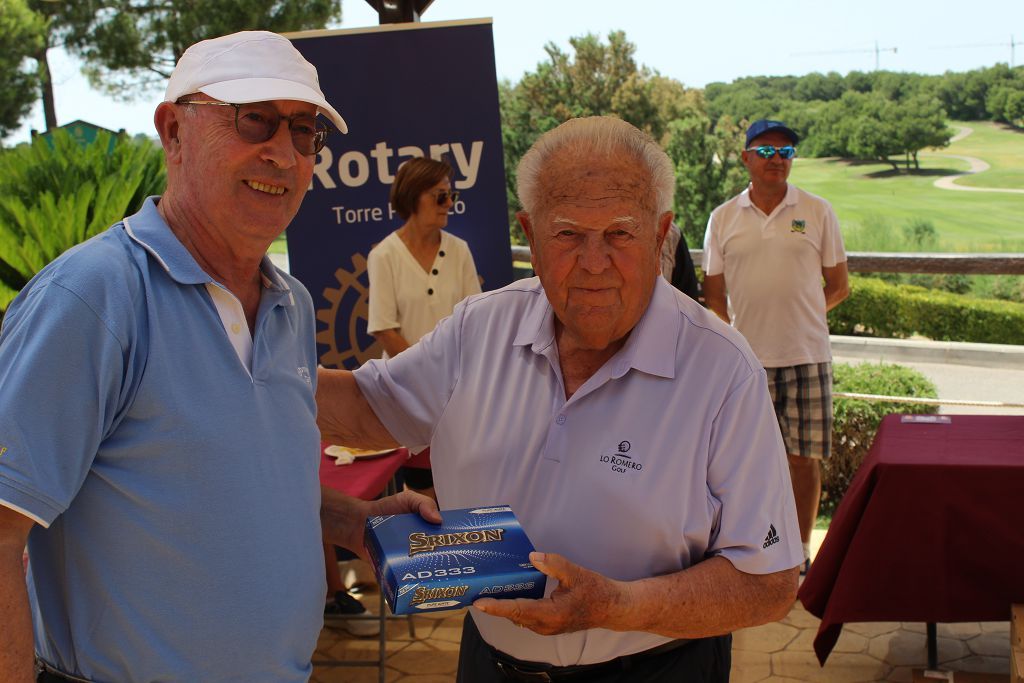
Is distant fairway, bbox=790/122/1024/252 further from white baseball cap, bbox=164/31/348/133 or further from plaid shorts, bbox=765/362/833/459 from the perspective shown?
white baseball cap, bbox=164/31/348/133

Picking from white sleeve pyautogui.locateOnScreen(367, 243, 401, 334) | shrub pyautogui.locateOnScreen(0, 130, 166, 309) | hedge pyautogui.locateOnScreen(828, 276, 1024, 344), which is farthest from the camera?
hedge pyautogui.locateOnScreen(828, 276, 1024, 344)

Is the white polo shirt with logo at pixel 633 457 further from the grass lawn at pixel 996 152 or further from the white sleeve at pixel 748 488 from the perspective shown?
the grass lawn at pixel 996 152

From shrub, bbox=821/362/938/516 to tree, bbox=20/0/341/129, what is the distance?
1223 centimetres

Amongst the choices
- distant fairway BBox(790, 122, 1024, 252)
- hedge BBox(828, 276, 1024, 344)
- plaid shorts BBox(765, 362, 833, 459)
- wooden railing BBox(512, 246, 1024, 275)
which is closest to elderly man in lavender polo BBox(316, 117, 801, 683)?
plaid shorts BBox(765, 362, 833, 459)

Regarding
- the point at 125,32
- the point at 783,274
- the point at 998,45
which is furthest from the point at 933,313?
the point at 125,32

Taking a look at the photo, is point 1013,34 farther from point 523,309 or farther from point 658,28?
point 523,309

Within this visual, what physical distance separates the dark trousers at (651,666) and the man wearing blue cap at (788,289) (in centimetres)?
280

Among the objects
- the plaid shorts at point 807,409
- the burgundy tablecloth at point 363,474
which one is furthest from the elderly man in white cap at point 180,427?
the plaid shorts at point 807,409

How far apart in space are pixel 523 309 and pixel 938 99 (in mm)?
14079

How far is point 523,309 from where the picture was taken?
1.84 m

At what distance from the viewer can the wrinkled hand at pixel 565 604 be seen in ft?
4.47

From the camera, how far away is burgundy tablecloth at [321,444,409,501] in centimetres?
307

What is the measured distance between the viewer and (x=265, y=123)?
55.1 inches

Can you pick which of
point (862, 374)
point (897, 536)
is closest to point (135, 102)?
point (862, 374)
